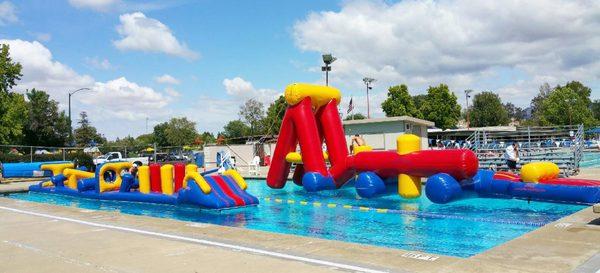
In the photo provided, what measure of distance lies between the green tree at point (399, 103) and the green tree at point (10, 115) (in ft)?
134

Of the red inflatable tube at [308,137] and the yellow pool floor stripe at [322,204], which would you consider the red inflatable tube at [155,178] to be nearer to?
the yellow pool floor stripe at [322,204]

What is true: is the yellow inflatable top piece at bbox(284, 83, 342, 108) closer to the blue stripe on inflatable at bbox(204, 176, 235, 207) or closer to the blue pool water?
the blue pool water

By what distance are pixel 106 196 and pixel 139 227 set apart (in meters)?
9.37

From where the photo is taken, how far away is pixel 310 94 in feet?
56.2

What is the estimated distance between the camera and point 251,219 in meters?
12.9

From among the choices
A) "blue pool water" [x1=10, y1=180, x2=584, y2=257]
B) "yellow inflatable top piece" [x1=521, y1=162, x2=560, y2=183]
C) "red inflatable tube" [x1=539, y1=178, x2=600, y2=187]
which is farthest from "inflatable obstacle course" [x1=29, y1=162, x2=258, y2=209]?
"red inflatable tube" [x1=539, y1=178, x2=600, y2=187]

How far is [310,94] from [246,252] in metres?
10.7

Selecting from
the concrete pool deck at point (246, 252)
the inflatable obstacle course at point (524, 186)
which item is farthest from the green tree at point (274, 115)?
the concrete pool deck at point (246, 252)

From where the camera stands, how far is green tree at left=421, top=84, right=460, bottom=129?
6712 cm

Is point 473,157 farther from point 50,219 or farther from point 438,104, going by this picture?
point 438,104

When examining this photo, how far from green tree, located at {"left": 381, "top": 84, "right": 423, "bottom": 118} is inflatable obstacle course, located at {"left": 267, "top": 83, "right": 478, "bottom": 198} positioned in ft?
152

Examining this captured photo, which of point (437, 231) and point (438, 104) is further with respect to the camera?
point (438, 104)

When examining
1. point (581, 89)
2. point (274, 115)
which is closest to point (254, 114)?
point (274, 115)

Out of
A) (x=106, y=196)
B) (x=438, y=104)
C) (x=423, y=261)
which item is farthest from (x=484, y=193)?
(x=438, y=104)
